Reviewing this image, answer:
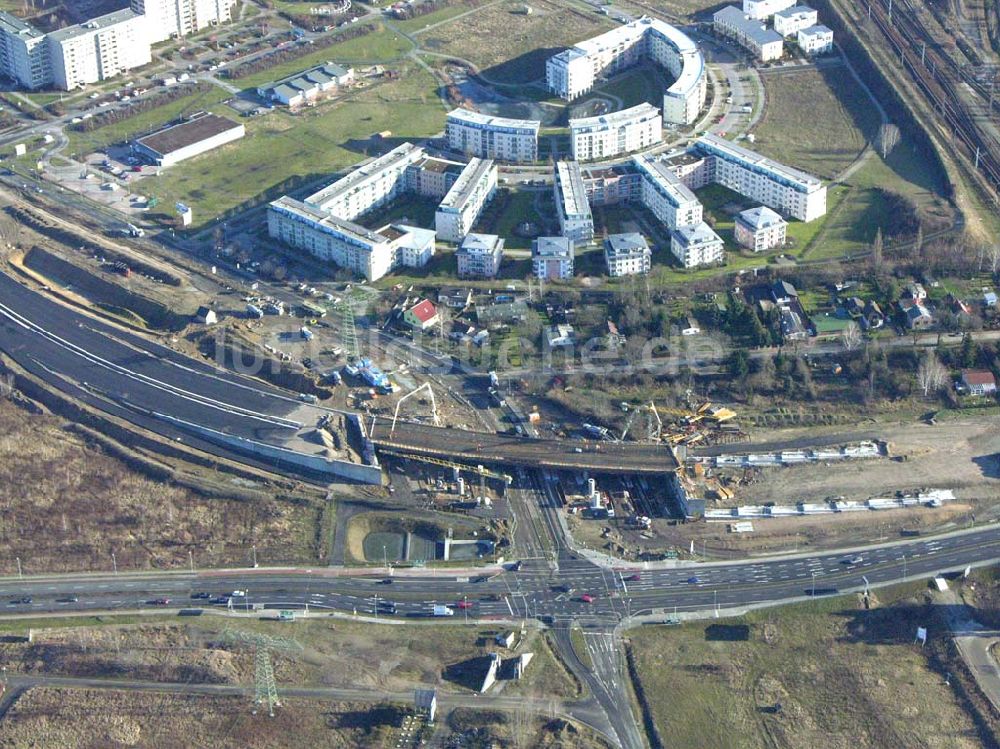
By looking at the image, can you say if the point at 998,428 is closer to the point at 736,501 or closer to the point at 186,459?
the point at 736,501

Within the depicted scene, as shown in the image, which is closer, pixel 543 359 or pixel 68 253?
pixel 543 359

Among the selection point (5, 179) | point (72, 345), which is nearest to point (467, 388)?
point (72, 345)

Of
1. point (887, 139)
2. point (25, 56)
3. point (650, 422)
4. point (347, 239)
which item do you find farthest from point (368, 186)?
point (887, 139)

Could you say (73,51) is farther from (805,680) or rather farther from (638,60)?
(805,680)

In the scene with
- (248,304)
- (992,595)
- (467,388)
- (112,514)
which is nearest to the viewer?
(992,595)

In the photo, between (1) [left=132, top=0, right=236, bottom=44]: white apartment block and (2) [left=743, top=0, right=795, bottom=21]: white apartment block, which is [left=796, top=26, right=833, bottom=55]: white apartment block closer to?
(2) [left=743, top=0, right=795, bottom=21]: white apartment block

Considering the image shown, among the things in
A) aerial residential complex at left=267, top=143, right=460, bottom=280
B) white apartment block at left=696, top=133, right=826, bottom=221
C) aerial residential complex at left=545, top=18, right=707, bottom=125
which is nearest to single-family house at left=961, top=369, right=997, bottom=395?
white apartment block at left=696, top=133, right=826, bottom=221

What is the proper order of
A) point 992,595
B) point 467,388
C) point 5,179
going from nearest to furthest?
point 992,595, point 467,388, point 5,179
